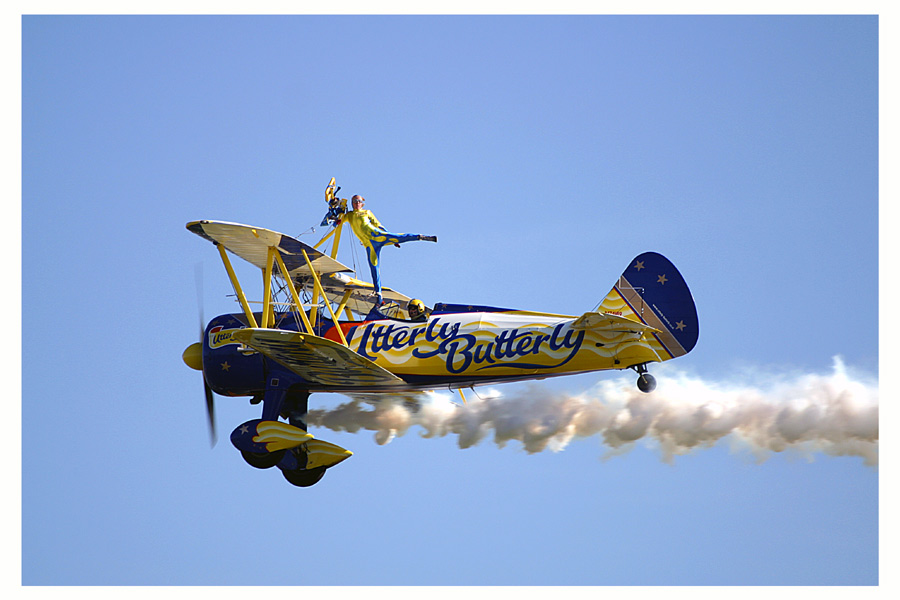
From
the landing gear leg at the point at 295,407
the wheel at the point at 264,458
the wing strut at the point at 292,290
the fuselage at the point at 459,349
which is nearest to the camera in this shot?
the fuselage at the point at 459,349

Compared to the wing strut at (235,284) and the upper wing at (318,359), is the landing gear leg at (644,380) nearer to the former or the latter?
the upper wing at (318,359)

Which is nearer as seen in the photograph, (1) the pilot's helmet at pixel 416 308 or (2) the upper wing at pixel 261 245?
(2) the upper wing at pixel 261 245

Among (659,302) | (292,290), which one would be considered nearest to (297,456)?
(292,290)

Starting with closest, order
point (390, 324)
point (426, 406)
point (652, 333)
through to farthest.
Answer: point (652, 333) < point (390, 324) < point (426, 406)

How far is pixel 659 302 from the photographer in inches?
843

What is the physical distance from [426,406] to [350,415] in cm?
151

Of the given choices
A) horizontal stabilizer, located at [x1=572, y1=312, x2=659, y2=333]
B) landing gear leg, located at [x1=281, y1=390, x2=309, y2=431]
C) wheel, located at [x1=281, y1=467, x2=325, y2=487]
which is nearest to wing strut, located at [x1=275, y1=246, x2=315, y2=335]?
landing gear leg, located at [x1=281, y1=390, x2=309, y2=431]

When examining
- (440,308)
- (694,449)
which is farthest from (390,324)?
(694,449)

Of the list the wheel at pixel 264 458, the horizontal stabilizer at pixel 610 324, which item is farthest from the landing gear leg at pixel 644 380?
the wheel at pixel 264 458

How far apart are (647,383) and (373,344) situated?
15.6 ft

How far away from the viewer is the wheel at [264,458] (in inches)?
880

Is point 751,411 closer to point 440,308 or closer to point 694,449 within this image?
point 694,449

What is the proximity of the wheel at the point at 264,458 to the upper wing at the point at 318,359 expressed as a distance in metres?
1.43

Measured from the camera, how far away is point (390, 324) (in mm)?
22766
